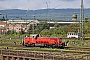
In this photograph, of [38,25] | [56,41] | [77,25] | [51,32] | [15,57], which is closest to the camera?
[15,57]

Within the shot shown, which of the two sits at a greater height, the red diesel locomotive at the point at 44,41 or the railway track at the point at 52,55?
the railway track at the point at 52,55

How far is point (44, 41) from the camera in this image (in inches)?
2138

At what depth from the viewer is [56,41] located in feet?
174

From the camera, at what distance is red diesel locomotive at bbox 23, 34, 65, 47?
52.9m

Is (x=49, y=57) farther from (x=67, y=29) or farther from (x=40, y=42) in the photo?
(x=67, y=29)

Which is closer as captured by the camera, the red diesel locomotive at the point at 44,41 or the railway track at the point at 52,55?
the railway track at the point at 52,55

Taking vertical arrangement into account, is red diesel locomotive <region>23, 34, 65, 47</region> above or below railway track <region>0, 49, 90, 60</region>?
below

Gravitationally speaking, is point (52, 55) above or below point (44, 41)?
above

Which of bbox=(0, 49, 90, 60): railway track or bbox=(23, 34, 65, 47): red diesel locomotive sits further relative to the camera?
bbox=(23, 34, 65, 47): red diesel locomotive

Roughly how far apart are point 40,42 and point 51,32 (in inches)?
1668

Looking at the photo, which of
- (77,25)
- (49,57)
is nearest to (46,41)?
(49,57)

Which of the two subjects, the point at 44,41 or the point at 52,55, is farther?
the point at 44,41

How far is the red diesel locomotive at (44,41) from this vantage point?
52.9 meters

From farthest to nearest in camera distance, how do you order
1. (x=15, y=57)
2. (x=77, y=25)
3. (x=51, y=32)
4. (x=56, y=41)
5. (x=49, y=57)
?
(x=77, y=25), (x=51, y=32), (x=56, y=41), (x=15, y=57), (x=49, y=57)
